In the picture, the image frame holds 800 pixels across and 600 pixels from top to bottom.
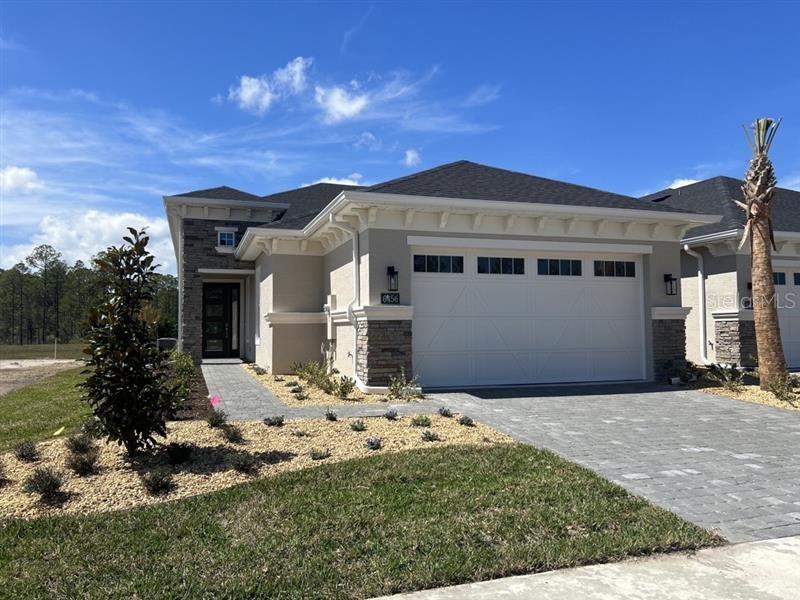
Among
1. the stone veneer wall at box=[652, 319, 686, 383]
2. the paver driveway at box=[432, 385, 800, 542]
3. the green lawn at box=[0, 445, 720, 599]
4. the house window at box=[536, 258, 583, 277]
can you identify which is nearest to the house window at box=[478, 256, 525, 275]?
the house window at box=[536, 258, 583, 277]

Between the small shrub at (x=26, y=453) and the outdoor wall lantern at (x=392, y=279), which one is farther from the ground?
the outdoor wall lantern at (x=392, y=279)

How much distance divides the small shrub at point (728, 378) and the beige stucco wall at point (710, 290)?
233 centimetres

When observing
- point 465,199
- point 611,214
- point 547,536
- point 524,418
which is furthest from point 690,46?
point 547,536

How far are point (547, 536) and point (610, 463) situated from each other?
217 centimetres

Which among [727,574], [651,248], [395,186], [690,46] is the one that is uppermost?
[690,46]

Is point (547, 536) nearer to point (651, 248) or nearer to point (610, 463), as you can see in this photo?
point (610, 463)

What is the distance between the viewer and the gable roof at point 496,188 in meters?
11.0

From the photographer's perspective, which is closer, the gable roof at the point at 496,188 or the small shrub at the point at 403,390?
the small shrub at the point at 403,390

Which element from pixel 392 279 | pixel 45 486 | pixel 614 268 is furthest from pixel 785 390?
pixel 45 486

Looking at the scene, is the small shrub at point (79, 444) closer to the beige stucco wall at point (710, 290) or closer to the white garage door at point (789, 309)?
the beige stucco wall at point (710, 290)

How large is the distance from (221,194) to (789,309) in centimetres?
1752

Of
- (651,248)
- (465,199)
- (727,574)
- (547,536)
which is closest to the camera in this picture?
(727,574)

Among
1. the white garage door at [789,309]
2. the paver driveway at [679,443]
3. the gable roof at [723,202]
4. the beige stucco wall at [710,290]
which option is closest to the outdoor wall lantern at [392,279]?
the paver driveway at [679,443]

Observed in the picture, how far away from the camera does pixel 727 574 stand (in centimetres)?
349
